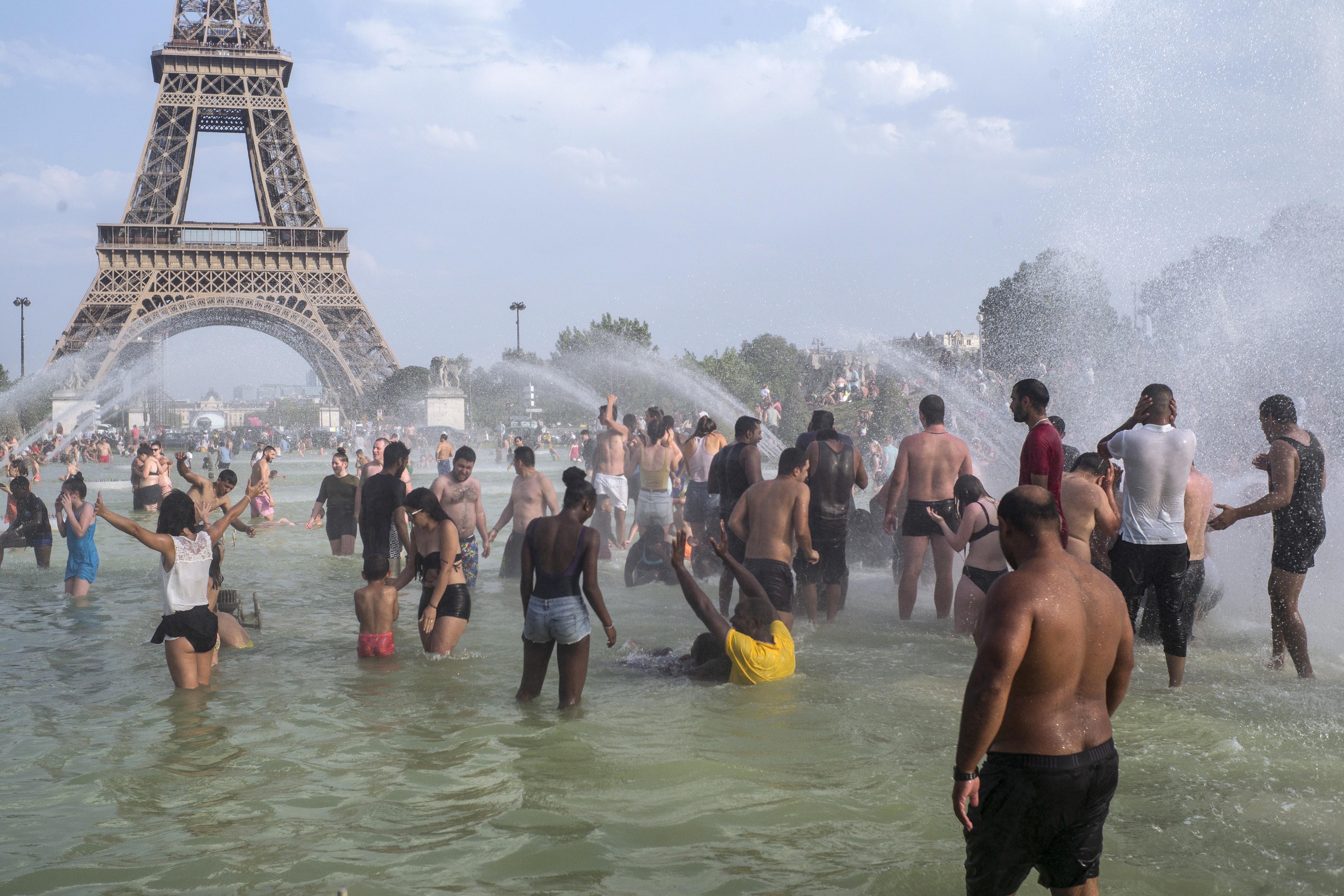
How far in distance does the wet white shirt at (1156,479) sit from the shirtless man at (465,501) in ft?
17.8

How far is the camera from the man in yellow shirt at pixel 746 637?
275 inches

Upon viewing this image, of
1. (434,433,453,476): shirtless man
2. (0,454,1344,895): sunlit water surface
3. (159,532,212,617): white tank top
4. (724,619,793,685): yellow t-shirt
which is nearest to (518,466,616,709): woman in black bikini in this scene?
(0,454,1344,895): sunlit water surface

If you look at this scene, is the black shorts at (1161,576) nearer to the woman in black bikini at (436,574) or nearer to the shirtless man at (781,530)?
the shirtless man at (781,530)

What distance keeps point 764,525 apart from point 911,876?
12.9ft

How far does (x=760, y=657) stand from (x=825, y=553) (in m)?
2.44

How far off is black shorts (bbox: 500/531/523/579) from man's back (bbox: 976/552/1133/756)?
8.01 m

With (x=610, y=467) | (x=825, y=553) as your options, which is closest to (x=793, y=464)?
(x=825, y=553)

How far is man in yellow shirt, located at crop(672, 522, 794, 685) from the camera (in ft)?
22.9

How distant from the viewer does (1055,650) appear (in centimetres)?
310

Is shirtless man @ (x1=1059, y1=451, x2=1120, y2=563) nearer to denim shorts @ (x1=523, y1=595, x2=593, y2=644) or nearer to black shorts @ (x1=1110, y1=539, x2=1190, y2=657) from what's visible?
black shorts @ (x1=1110, y1=539, x2=1190, y2=657)

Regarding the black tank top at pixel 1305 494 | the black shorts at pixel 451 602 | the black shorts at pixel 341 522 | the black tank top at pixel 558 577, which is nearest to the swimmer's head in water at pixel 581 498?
the black tank top at pixel 558 577

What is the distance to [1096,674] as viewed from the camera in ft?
10.5

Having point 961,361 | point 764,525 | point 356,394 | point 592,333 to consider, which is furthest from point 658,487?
point 592,333

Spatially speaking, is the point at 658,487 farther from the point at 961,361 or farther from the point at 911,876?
the point at 961,361
